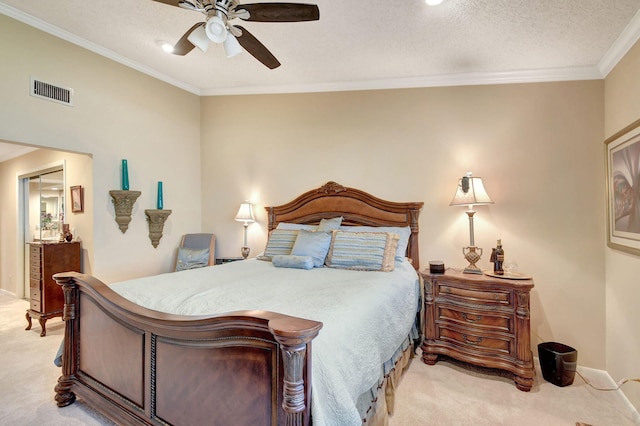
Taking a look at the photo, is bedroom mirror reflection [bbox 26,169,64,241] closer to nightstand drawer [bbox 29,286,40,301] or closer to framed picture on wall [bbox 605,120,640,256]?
nightstand drawer [bbox 29,286,40,301]

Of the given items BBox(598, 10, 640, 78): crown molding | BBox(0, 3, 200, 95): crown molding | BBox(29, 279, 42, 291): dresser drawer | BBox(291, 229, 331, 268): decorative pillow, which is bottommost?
BBox(29, 279, 42, 291): dresser drawer

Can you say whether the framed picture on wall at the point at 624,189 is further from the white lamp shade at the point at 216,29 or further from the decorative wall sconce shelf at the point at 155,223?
the decorative wall sconce shelf at the point at 155,223

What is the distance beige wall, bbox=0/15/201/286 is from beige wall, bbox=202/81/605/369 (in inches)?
19.2

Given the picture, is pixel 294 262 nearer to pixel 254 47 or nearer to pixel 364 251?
pixel 364 251

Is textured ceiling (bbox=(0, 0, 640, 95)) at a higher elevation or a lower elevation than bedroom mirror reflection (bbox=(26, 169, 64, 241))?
higher

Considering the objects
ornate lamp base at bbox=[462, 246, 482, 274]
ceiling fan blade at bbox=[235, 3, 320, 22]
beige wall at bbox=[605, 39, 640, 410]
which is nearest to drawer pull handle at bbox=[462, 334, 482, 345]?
ornate lamp base at bbox=[462, 246, 482, 274]

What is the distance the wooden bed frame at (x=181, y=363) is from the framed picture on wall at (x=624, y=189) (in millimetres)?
2548

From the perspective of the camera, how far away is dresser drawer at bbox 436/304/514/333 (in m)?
2.44

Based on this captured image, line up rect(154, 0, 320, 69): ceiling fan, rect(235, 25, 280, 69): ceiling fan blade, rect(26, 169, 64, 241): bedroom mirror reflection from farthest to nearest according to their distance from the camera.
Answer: rect(26, 169, 64, 241): bedroom mirror reflection < rect(235, 25, 280, 69): ceiling fan blade < rect(154, 0, 320, 69): ceiling fan

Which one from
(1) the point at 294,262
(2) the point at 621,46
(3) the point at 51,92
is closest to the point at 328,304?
(1) the point at 294,262

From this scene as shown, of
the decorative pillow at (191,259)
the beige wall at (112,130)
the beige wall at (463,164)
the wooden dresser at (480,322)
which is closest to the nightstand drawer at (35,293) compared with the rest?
the beige wall at (112,130)

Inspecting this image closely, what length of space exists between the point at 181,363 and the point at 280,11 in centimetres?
198

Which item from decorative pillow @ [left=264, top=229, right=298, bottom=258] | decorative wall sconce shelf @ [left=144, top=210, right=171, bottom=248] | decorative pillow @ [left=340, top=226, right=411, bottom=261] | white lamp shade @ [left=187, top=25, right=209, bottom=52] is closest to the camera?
white lamp shade @ [left=187, top=25, right=209, bottom=52]

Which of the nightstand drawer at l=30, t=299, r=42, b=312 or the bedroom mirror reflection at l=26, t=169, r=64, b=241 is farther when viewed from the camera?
the bedroom mirror reflection at l=26, t=169, r=64, b=241
